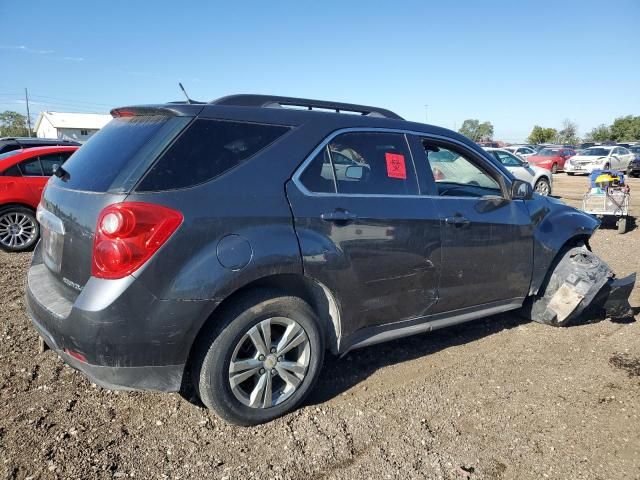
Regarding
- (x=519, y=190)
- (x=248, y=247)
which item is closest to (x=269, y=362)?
(x=248, y=247)

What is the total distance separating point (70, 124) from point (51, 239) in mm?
77587

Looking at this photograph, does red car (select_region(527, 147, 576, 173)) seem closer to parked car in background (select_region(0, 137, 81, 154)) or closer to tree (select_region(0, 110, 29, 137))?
parked car in background (select_region(0, 137, 81, 154))

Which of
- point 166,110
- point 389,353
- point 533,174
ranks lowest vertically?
point 389,353

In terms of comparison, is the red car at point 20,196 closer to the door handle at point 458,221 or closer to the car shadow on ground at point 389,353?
the car shadow on ground at point 389,353

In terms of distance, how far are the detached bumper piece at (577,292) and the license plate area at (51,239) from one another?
391 centimetres

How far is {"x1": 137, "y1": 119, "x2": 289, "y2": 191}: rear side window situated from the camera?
8.50 feet

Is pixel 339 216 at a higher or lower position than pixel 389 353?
higher

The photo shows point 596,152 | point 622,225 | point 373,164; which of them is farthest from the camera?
point 596,152

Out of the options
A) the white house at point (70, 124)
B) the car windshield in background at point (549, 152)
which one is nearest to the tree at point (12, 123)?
the white house at point (70, 124)

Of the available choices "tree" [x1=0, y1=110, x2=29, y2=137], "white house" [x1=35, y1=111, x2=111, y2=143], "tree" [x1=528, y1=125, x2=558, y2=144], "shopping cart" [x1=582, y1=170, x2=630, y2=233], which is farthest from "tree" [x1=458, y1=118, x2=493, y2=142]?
"shopping cart" [x1=582, y1=170, x2=630, y2=233]

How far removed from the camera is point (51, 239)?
297 centimetres

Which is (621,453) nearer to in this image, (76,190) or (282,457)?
(282,457)

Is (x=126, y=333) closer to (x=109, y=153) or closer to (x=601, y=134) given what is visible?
(x=109, y=153)

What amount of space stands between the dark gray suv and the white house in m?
68.8
